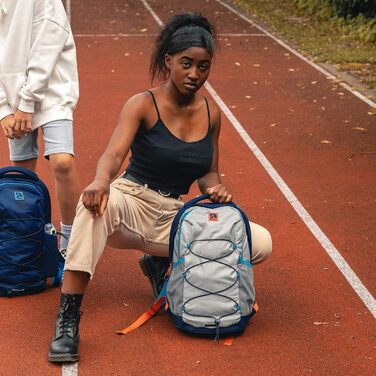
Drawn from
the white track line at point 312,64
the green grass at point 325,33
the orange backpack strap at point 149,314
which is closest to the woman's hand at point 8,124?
the orange backpack strap at point 149,314

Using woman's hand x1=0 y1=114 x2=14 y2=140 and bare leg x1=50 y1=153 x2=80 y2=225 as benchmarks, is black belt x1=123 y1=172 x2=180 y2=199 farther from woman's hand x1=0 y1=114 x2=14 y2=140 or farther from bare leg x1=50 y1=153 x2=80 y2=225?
woman's hand x1=0 y1=114 x2=14 y2=140

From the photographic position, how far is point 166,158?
582 cm

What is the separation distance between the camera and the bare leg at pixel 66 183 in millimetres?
6145

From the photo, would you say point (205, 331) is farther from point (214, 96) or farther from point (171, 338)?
point (214, 96)

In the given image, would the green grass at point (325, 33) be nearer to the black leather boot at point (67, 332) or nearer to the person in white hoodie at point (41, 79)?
the person in white hoodie at point (41, 79)

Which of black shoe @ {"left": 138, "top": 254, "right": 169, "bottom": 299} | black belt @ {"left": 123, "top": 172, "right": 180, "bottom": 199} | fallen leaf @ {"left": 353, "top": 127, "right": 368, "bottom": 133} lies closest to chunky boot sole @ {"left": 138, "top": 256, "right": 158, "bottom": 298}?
black shoe @ {"left": 138, "top": 254, "right": 169, "bottom": 299}

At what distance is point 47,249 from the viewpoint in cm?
619

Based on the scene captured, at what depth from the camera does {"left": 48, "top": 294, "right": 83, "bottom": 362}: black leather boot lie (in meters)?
5.31

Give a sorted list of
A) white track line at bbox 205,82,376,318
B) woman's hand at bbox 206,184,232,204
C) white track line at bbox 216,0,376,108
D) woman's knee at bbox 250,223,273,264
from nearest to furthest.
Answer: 1. woman's hand at bbox 206,184,232,204
2. woman's knee at bbox 250,223,273,264
3. white track line at bbox 205,82,376,318
4. white track line at bbox 216,0,376,108

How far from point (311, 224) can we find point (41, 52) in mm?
2861

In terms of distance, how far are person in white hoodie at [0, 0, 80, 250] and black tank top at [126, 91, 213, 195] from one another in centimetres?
46

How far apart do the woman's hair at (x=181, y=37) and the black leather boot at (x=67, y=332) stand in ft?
4.59

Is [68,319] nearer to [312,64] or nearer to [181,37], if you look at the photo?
[181,37]

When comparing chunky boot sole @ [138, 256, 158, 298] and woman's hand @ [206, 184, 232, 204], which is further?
chunky boot sole @ [138, 256, 158, 298]
